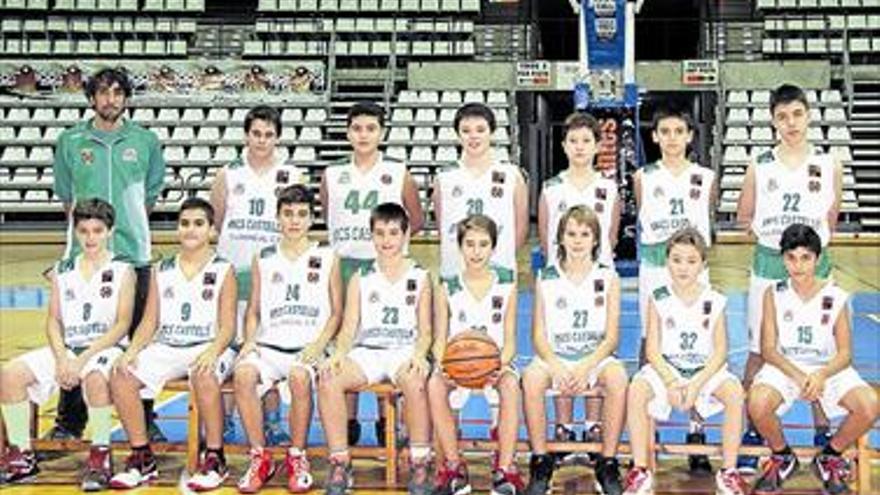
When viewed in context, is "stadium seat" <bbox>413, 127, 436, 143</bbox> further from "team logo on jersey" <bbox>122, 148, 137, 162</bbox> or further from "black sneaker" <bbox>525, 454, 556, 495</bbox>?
"black sneaker" <bbox>525, 454, 556, 495</bbox>

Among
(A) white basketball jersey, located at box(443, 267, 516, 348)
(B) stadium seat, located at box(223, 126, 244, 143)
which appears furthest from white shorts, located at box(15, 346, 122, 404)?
(B) stadium seat, located at box(223, 126, 244, 143)

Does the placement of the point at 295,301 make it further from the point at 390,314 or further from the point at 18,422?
the point at 18,422

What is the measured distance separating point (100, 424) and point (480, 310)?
1698 millimetres

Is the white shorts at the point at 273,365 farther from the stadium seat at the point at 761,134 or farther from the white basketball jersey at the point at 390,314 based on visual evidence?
the stadium seat at the point at 761,134

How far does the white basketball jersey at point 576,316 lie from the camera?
529 cm

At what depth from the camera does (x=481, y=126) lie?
569 cm

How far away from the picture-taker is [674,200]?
5652 millimetres

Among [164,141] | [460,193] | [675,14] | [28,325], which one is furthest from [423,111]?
[460,193]

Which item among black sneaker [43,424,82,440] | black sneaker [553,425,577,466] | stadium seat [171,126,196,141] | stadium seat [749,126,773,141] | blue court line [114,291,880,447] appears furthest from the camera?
stadium seat [171,126,196,141]

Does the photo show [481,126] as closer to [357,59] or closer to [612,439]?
[612,439]

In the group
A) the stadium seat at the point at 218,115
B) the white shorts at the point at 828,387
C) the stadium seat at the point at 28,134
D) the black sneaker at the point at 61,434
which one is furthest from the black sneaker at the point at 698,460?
the stadium seat at the point at 28,134

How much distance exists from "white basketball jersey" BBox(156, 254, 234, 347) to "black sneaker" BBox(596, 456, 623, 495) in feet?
5.96

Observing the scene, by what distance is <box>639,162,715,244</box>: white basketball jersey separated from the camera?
18.5 feet

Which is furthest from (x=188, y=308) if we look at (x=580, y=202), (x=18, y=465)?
(x=580, y=202)
